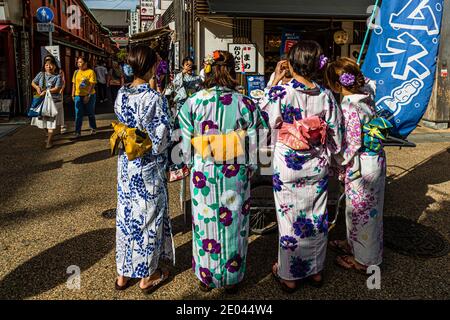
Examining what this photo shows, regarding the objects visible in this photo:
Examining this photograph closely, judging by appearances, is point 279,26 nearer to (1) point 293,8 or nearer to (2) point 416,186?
(1) point 293,8

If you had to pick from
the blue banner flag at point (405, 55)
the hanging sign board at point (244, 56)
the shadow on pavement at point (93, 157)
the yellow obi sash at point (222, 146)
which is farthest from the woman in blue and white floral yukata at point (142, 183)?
the hanging sign board at point (244, 56)

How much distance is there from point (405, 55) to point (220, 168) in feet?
8.70

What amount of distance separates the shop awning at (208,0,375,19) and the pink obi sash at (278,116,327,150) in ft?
19.8

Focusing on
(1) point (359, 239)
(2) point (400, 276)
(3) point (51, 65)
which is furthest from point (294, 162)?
(3) point (51, 65)

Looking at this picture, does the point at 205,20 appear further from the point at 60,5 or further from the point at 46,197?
the point at 60,5

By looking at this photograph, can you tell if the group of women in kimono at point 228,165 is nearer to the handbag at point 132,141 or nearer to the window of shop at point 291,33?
the handbag at point 132,141

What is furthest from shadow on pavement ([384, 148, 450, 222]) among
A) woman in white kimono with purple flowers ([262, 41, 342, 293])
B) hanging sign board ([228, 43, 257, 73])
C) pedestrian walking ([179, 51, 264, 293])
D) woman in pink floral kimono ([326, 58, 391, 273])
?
hanging sign board ([228, 43, 257, 73])

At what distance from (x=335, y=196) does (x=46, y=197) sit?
3.59m

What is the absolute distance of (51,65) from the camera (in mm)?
7461

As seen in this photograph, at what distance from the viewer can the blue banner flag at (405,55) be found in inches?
164

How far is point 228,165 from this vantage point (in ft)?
9.28

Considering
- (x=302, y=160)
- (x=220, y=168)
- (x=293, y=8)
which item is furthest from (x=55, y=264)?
(x=293, y=8)

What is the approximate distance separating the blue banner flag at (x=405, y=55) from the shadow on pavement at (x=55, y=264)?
126 inches

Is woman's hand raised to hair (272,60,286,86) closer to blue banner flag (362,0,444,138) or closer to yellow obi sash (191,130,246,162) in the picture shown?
blue banner flag (362,0,444,138)
